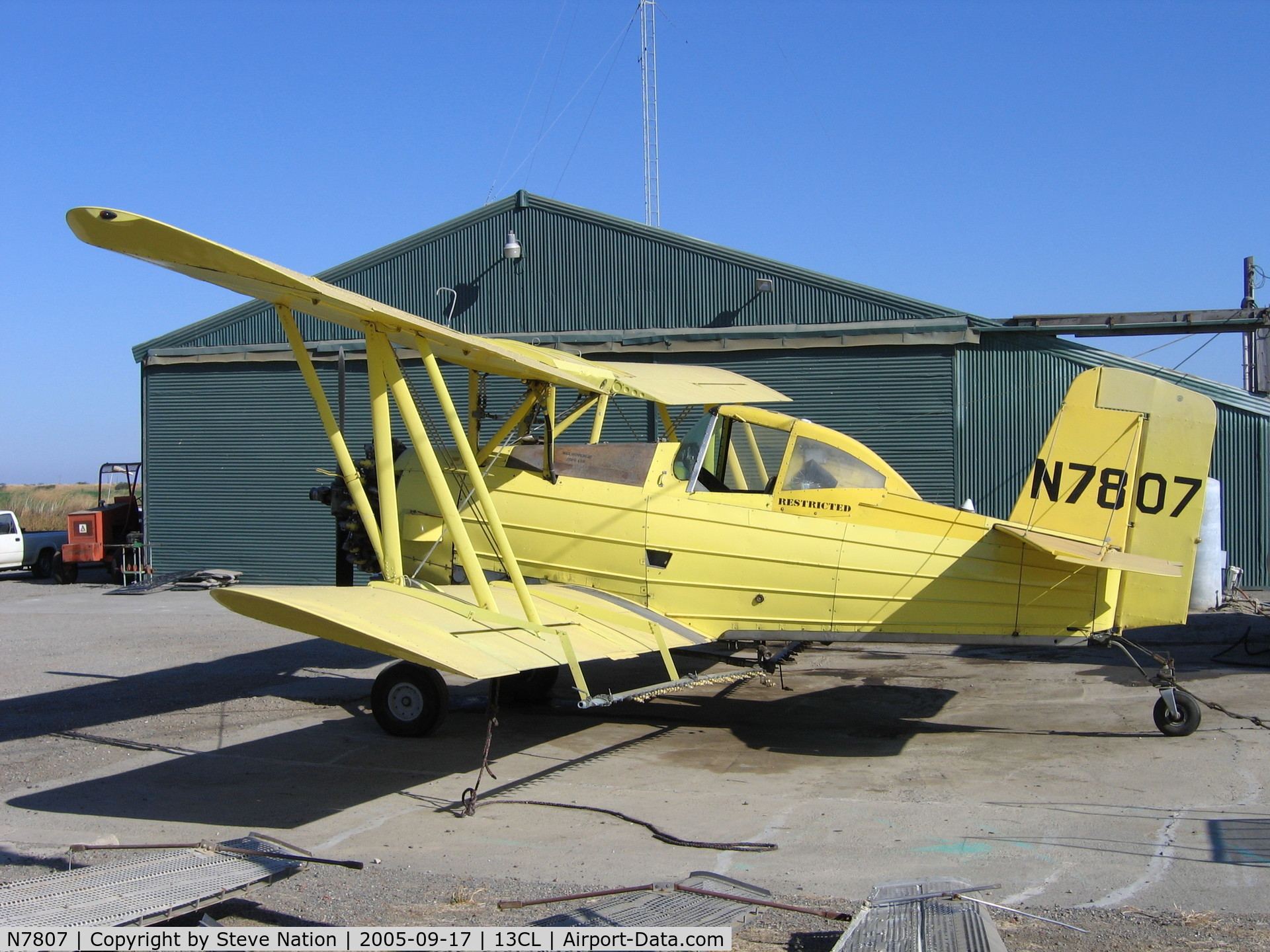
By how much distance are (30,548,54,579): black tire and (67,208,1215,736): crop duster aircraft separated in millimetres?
20032

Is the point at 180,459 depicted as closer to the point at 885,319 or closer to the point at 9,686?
the point at 9,686

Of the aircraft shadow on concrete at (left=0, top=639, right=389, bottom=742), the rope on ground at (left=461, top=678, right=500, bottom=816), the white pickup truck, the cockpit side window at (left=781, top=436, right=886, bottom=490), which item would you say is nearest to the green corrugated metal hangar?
the white pickup truck

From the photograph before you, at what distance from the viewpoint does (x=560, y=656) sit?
677cm

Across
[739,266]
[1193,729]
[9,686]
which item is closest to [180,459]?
[9,686]

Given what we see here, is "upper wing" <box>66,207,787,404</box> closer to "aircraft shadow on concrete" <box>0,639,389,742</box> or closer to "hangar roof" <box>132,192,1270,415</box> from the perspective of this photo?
"aircraft shadow on concrete" <box>0,639,389,742</box>

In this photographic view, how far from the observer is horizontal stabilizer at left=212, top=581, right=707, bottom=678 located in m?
5.78

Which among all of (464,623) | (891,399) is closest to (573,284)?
(891,399)

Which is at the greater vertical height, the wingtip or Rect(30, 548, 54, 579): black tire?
the wingtip

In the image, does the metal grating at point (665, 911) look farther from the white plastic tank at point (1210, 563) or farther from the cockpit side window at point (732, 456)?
the white plastic tank at point (1210, 563)

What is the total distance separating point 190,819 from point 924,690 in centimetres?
724

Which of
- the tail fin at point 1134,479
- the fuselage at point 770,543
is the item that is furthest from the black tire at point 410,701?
the tail fin at point 1134,479

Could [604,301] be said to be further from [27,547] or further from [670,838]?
[27,547]

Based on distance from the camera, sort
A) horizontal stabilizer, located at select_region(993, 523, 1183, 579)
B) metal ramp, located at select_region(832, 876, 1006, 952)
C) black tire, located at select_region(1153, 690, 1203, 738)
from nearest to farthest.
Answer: metal ramp, located at select_region(832, 876, 1006, 952) < horizontal stabilizer, located at select_region(993, 523, 1183, 579) < black tire, located at select_region(1153, 690, 1203, 738)

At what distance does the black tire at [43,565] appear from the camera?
2448 centimetres
